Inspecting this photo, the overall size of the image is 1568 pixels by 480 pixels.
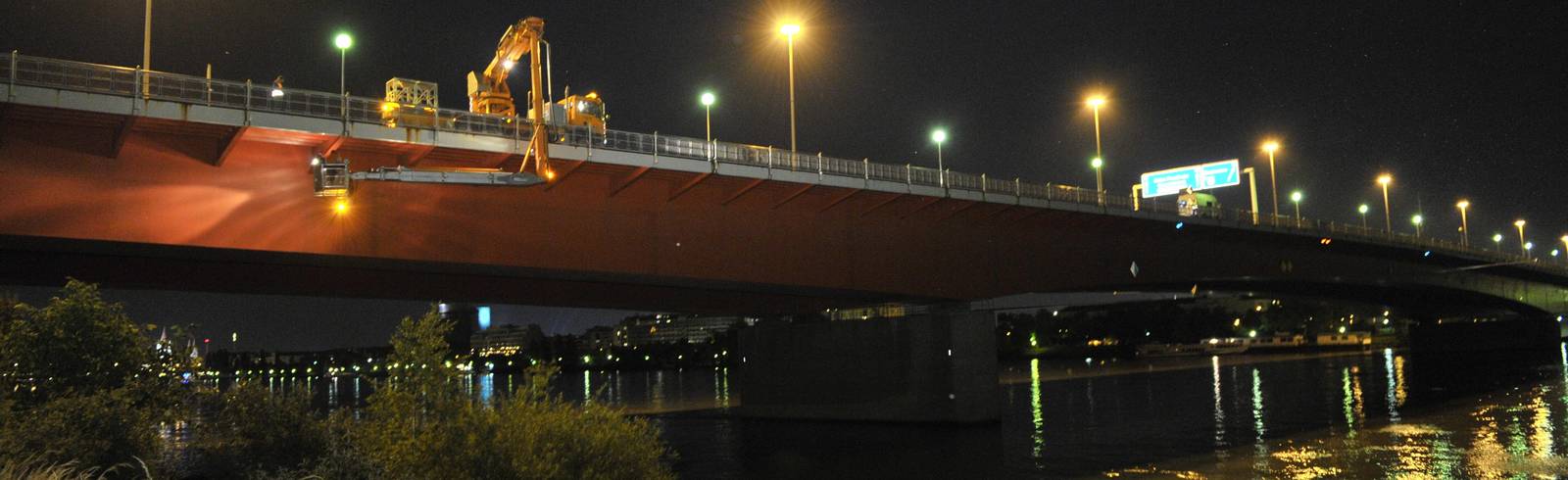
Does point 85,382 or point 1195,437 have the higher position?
point 85,382

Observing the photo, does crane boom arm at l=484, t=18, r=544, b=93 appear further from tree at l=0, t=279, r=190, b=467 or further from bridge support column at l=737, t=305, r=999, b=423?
bridge support column at l=737, t=305, r=999, b=423

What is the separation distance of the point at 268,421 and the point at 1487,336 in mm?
127391

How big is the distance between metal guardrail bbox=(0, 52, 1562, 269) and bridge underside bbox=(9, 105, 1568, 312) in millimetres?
566

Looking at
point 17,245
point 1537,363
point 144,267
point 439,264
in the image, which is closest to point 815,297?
point 439,264

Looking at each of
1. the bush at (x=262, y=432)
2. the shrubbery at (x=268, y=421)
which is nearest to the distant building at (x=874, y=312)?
the shrubbery at (x=268, y=421)

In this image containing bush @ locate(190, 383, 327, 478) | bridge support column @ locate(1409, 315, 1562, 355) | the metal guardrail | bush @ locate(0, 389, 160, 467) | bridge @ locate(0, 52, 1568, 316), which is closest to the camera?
bush @ locate(0, 389, 160, 467)

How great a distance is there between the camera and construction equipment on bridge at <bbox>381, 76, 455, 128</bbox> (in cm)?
2370

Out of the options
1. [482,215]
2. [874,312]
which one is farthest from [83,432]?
[874,312]

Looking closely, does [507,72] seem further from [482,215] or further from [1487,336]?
[1487,336]

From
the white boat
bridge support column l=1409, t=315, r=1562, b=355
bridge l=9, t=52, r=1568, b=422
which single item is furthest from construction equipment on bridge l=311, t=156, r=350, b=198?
the white boat

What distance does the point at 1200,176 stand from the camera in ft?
177

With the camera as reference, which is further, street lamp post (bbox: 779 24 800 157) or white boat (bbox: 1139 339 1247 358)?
white boat (bbox: 1139 339 1247 358)

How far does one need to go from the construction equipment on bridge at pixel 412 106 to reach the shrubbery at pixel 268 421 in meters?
6.84

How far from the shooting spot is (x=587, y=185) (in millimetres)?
28312
